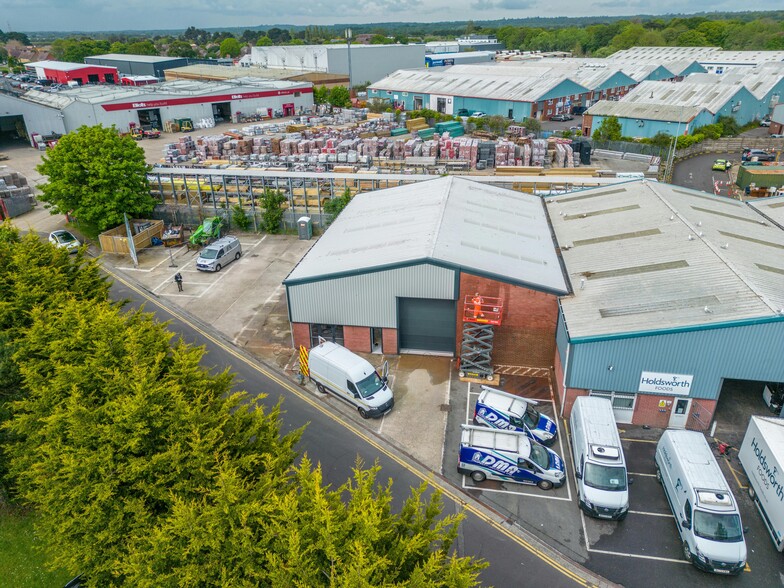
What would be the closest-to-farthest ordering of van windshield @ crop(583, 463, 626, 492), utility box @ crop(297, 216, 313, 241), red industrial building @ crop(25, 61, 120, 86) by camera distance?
Answer: 1. van windshield @ crop(583, 463, 626, 492)
2. utility box @ crop(297, 216, 313, 241)
3. red industrial building @ crop(25, 61, 120, 86)

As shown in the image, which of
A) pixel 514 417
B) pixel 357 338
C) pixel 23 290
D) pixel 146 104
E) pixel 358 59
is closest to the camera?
pixel 514 417

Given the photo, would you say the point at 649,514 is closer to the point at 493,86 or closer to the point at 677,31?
the point at 493,86

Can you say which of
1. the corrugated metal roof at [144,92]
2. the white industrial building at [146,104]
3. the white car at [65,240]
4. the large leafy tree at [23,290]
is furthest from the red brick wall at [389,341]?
the corrugated metal roof at [144,92]

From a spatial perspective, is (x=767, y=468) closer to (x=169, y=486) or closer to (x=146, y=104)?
(x=169, y=486)

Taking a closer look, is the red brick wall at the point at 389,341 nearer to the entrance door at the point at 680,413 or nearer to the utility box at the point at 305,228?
the entrance door at the point at 680,413

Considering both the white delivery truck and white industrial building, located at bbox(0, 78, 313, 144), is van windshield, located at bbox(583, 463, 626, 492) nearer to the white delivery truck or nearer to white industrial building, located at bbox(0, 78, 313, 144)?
the white delivery truck

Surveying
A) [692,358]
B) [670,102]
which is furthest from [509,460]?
[670,102]

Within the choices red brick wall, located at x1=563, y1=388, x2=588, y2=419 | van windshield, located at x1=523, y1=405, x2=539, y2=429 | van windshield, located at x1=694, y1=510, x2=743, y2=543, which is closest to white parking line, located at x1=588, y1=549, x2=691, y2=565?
van windshield, located at x1=694, y1=510, x2=743, y2=543

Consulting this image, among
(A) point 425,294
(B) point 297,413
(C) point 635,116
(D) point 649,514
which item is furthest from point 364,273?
(C) point 635,116
